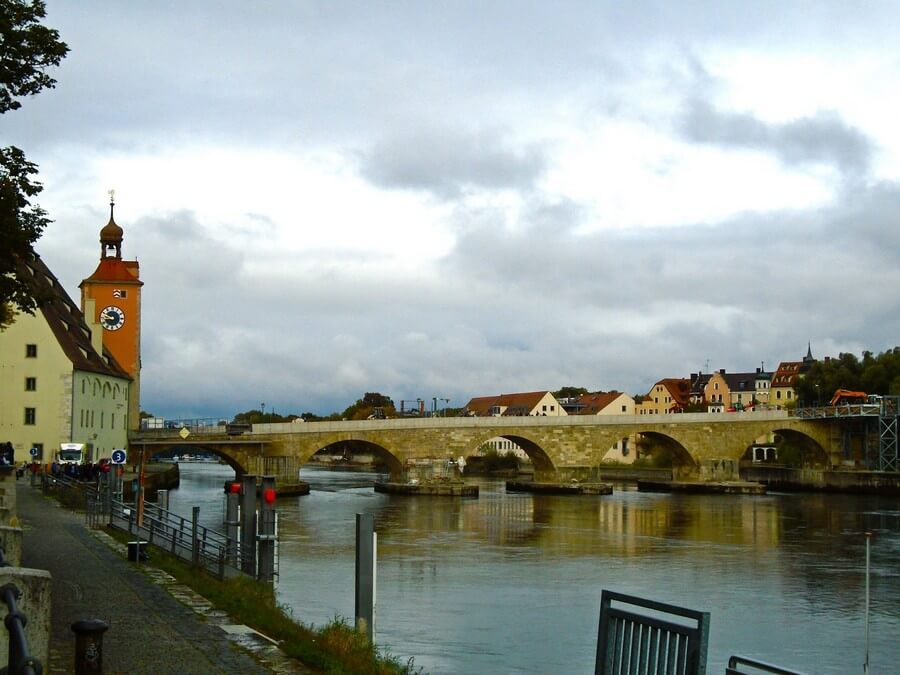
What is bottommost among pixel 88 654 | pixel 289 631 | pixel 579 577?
pixel 579 577

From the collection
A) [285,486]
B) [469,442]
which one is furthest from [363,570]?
[469,442]

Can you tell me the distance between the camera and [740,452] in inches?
2500

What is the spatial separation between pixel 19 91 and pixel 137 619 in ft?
22.5

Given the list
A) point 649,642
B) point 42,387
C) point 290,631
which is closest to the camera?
point 649,642

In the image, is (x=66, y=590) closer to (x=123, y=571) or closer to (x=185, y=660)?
(x=123, y=571)

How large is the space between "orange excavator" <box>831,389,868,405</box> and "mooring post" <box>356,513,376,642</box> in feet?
195

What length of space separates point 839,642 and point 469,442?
40.5 meters

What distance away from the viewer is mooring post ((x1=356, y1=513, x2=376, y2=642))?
39.6 ft

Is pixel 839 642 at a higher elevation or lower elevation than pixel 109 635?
lower

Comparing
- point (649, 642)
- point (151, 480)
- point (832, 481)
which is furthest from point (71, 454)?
point (832, 481)

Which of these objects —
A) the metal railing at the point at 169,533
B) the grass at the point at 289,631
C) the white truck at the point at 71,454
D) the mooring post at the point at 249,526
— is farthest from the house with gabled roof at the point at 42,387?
the grass at the point at 289,631

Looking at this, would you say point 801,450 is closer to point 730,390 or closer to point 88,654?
point 730,390

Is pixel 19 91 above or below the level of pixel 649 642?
above

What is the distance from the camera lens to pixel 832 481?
199 feet
